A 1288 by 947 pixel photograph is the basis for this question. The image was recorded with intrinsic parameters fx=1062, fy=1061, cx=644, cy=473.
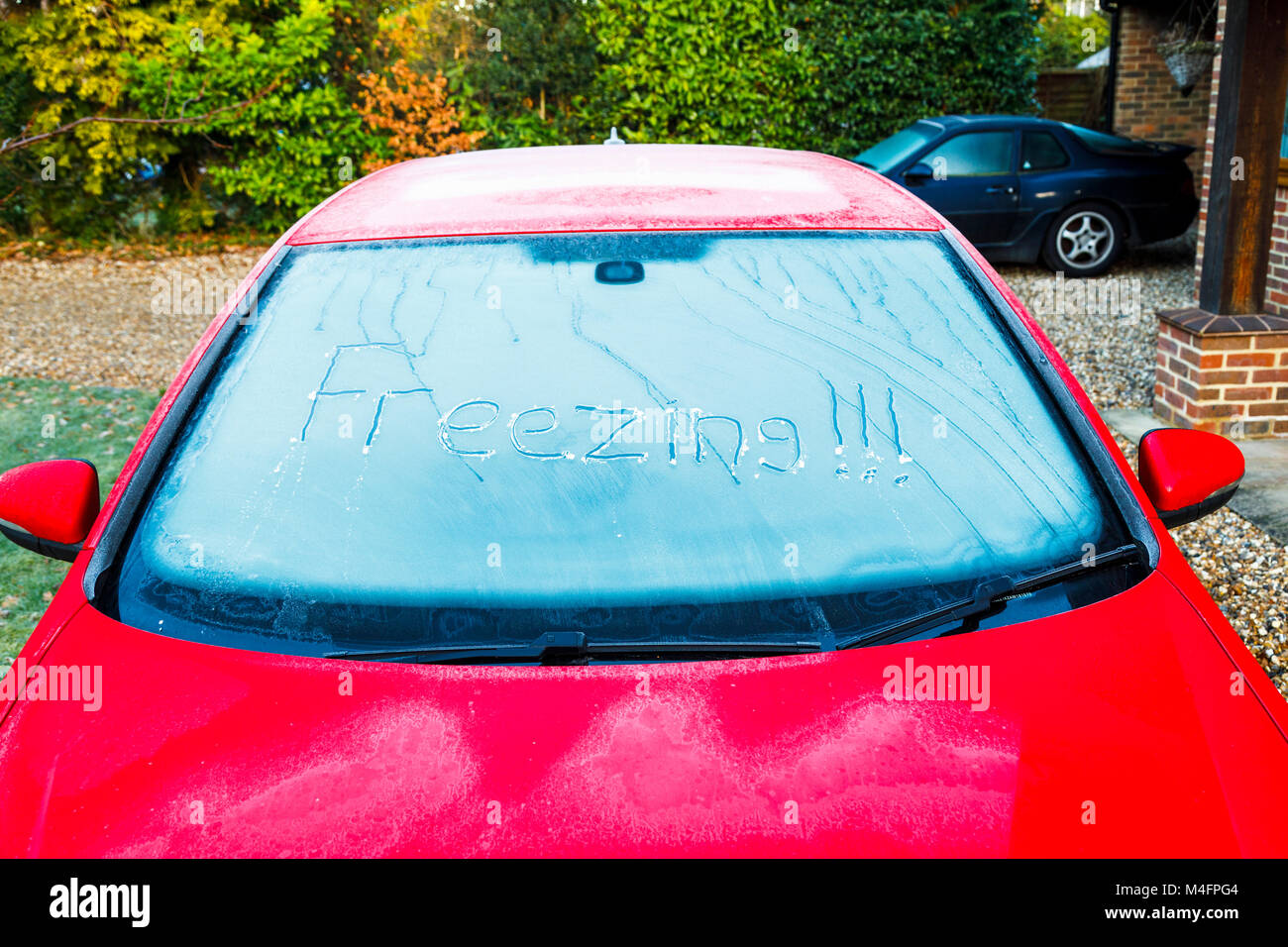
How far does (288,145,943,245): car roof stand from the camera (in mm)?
2100

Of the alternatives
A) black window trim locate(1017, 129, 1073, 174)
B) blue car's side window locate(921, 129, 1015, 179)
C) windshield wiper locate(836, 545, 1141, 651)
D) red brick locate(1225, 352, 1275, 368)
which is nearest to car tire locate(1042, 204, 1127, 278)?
black window trim locate(1017, 129, 1073, 174)

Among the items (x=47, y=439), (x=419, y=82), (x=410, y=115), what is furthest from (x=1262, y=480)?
(x=419, y=82)

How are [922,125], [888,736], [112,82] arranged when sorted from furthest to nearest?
[112,82] → [922,125] → [888,736]

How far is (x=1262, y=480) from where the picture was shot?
4887mm

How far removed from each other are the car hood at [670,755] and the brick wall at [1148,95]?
48.1ft

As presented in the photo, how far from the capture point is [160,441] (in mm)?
1817

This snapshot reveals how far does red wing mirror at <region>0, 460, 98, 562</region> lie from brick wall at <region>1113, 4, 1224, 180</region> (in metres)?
15.0

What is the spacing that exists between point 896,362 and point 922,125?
9087mm

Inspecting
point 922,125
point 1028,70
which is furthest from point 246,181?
Answer: point 1028,70

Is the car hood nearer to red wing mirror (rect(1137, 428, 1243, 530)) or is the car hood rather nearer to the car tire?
red wing mirror (rect(1137, 428, 1243, 530))

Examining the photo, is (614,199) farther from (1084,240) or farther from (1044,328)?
(1084,240)

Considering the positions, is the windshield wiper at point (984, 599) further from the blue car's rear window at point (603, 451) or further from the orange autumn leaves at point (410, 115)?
the orange autumn leaves at point (410, 115)

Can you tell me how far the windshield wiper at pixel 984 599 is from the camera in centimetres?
150
